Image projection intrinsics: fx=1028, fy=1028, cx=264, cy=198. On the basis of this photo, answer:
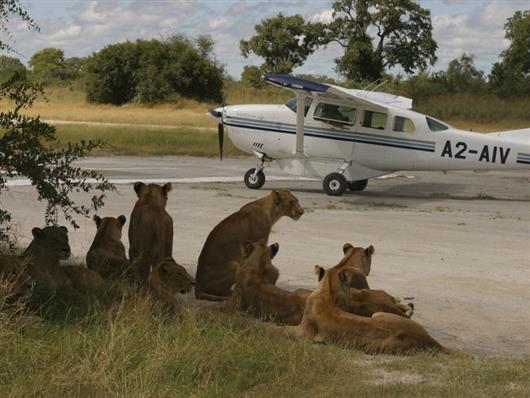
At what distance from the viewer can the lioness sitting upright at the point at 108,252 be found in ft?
32.6

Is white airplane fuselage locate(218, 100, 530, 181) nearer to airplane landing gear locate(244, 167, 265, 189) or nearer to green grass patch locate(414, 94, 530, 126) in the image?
airplane landing gear locate(244, 167, 265, 189)

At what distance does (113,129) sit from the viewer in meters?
41.3

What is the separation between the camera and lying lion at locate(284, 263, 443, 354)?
24.9 feet

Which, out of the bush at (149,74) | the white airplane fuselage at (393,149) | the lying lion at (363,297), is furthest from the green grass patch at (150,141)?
the lying lion at (363,297)

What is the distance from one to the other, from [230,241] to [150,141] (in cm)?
2705

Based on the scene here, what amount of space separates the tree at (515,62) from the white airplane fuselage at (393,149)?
39.6 meters

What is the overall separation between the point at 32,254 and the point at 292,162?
1444 cm

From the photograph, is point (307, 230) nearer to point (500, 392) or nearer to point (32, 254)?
point (32, 254)

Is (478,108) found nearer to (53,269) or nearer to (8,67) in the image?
(8,67)

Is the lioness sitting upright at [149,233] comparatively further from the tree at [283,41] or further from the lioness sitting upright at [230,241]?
the tree at [283,41]

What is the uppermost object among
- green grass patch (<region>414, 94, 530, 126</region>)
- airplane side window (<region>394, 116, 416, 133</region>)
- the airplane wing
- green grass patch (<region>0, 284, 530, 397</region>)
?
green grass patch (<region>414, 94, 530, 126</region>)

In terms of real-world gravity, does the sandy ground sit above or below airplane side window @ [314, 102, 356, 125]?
below

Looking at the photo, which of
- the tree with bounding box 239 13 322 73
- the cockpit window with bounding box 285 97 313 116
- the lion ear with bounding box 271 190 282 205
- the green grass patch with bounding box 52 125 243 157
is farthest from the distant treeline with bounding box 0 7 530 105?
the lion ear with bounding box 271 190 282 205

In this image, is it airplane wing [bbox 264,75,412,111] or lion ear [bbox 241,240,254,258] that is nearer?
lion ear [bbox 241,240,254,258]
